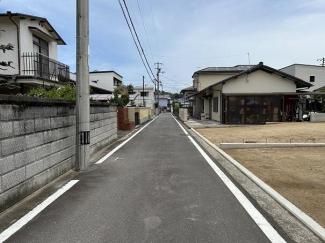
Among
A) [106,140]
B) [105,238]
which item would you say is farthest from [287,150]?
[105,238]

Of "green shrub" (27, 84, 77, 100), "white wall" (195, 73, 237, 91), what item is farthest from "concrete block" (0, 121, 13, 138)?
"white wall" (195, 73, 237, 91)

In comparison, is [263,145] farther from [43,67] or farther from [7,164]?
[43,67]

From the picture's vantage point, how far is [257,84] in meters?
23.1

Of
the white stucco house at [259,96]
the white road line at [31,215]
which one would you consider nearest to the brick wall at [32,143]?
the white road line at [31,215]

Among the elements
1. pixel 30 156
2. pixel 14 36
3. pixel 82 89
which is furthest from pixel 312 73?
pixel 30 156

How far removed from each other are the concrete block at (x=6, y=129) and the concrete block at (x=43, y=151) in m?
0.96

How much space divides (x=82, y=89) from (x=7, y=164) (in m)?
3.15

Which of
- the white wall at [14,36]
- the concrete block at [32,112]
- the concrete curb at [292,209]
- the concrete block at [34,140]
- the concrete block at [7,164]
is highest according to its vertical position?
the white wall at [14,36]

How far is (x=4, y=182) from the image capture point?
3.95m

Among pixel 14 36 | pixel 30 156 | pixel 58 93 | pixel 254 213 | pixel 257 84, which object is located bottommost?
pixel 254 213

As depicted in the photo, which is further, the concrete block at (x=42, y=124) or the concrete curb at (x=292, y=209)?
the concrete block at (x=42, y=124)

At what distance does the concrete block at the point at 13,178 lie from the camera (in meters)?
3.97

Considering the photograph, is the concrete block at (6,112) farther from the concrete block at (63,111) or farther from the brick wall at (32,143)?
the concrete block at (63,111)

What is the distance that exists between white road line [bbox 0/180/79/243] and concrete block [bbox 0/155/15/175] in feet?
2.51
